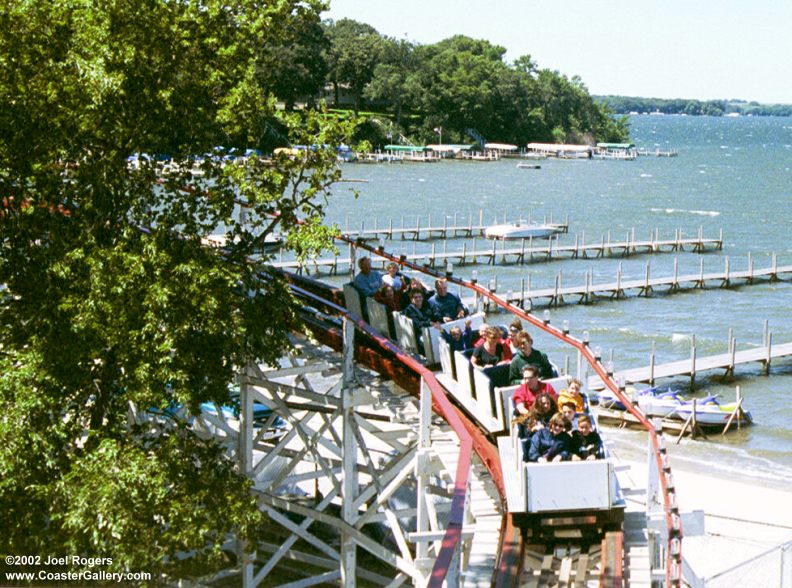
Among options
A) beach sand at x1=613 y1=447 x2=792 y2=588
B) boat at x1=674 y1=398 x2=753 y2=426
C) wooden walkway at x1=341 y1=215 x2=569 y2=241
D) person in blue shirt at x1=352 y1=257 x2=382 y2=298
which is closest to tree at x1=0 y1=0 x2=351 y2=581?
person in blue shirt at x1=352 y1=257 x2=382 y2=298

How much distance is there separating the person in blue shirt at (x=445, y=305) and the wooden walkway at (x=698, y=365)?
69.2ft

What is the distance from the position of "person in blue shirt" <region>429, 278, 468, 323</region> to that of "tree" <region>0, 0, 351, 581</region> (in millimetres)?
4130

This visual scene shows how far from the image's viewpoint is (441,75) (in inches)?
7598

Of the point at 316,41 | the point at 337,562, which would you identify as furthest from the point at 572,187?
the point at 337,562

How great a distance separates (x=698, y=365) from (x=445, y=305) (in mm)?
27674

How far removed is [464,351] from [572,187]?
136 m

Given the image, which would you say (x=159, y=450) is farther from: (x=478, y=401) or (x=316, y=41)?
(x=316, y=41)

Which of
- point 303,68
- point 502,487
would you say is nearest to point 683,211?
point 303,68

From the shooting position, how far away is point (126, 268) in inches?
530

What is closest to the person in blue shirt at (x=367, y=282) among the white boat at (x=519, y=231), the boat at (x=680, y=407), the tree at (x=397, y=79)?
the boat at (x=680, y=407)

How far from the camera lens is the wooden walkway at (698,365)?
141 ft

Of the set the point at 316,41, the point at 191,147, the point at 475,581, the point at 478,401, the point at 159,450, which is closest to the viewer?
the point at 475,581

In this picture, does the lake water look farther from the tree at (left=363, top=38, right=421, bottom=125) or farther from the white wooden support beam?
the white wooden support beam

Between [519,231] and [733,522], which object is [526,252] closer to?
[519,231]
